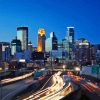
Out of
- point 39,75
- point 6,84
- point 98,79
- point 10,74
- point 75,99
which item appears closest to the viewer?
point 75,99

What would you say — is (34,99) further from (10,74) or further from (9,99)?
(10,74)

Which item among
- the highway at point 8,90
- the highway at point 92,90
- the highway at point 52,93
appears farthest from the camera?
the highway at point 92,90

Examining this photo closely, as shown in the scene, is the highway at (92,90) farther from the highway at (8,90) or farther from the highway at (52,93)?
the highway at (8,90)

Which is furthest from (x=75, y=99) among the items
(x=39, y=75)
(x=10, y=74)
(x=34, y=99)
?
(x=10, y=74)

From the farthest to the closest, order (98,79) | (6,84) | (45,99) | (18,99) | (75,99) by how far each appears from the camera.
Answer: (98,79), (6,84), (18,99), (75,99), (45,99)

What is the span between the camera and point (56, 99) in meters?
50.8

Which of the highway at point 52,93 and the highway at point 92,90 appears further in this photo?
the highway at point 92,90

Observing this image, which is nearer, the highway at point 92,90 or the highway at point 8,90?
the highway at point 8,90

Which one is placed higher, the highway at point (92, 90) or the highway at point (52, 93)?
the highway at point (52, 93)

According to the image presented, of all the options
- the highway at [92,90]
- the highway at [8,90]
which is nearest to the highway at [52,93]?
the highway at [92,90]

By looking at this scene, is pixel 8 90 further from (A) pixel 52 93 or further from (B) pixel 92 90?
(A) pixel 52 93

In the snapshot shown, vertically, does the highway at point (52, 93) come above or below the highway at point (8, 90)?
above

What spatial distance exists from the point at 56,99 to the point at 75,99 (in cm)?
849

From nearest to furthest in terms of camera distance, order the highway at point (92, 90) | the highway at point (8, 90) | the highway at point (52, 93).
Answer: the highway at point (52, 93), the highway at point (8, 90), the highway at point (92, 90)
